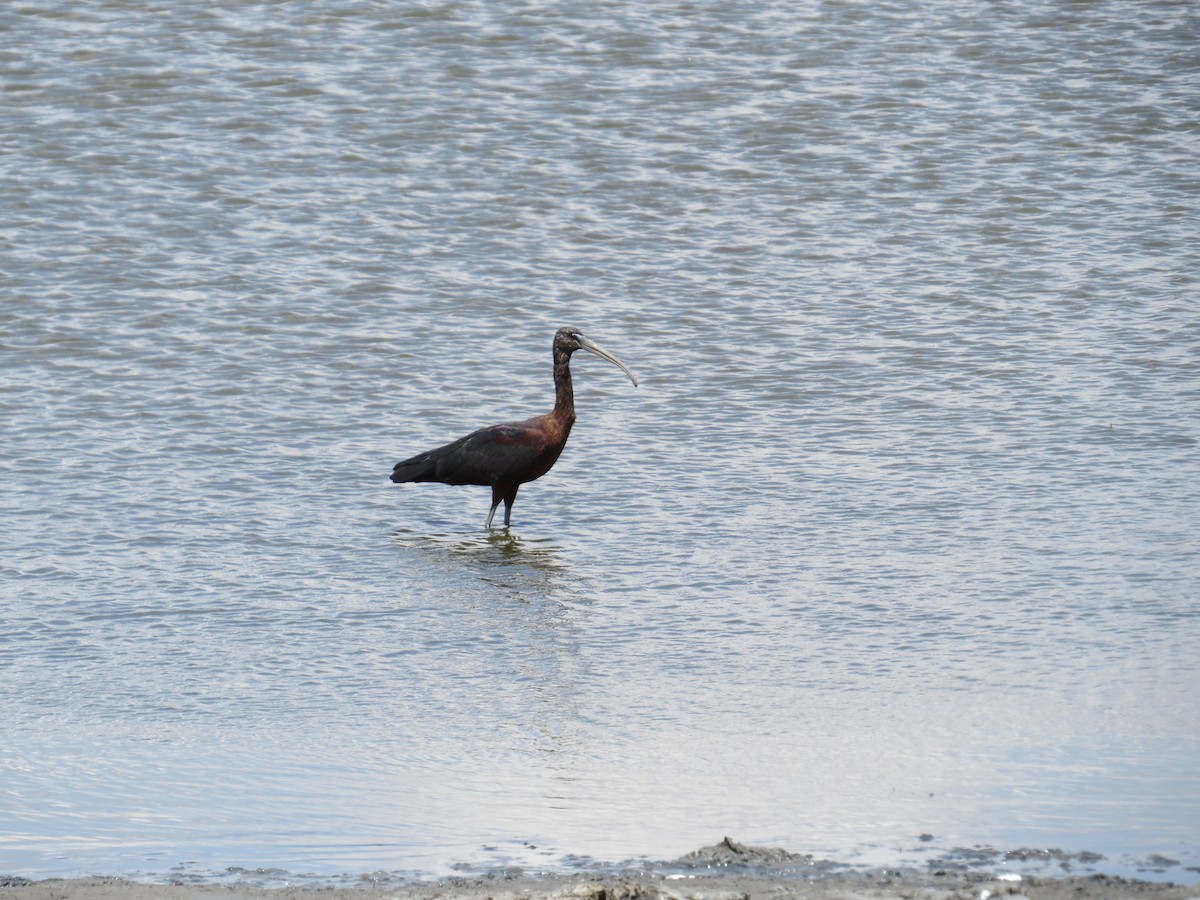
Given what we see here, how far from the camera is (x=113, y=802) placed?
6500 mm

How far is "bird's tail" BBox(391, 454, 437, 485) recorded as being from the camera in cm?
1123

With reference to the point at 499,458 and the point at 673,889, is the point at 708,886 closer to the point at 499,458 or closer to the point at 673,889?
the point at 673,889

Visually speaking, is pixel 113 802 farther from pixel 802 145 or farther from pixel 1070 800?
pixel 802 145

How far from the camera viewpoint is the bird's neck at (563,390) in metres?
11.5

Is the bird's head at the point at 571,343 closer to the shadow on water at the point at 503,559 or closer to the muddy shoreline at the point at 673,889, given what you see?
the shadow on water at the point at 503,559

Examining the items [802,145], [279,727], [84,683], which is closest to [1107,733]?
[279,727]

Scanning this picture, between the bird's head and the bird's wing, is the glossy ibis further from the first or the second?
the bird's head

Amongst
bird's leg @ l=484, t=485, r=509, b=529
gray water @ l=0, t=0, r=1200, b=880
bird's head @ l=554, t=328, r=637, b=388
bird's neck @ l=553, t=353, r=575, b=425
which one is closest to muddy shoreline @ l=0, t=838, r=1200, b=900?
gray water @ l=0, t=0, r=1200, b=880

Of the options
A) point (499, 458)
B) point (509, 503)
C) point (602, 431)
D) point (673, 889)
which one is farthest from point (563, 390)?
point (673, 889)

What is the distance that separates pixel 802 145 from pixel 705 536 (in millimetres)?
8481

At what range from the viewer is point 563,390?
38.0 feet

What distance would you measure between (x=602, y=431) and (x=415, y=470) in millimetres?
1723

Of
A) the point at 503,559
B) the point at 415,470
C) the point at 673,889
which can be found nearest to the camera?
the point at 673,889

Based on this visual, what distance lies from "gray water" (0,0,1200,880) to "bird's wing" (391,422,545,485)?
0.32m
